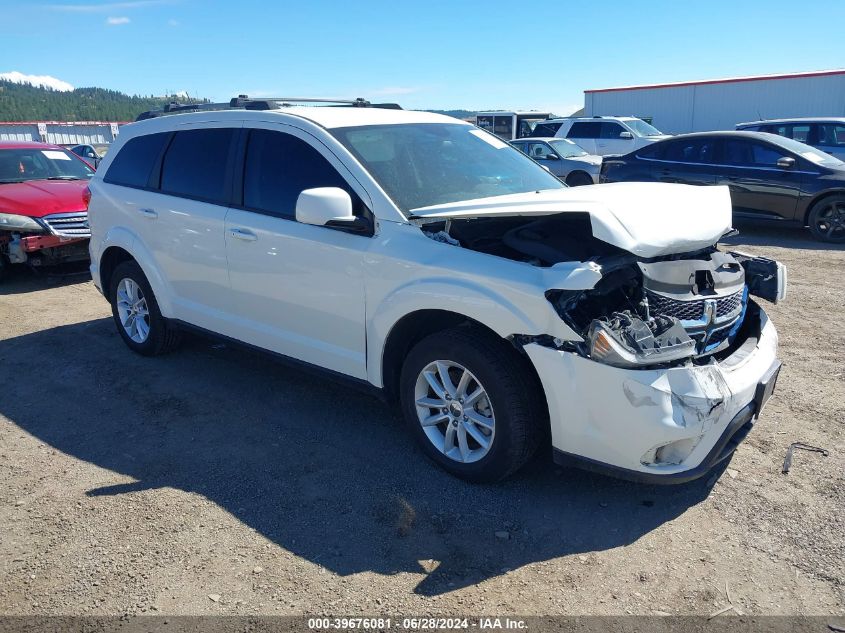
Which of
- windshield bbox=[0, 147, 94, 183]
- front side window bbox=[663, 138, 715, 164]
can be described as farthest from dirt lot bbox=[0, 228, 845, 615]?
front side window bbox=[663, 138, 715, 164]

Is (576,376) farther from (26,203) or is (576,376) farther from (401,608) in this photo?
(26,203)

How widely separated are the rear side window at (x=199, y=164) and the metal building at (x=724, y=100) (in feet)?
102

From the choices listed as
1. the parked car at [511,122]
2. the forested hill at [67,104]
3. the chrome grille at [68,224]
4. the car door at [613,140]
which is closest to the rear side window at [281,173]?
the chrome grille at [68,224]

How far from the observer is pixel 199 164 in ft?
16.3

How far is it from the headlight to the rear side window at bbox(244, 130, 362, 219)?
5081 mm

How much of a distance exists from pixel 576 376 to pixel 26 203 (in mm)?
7875

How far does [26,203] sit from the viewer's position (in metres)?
8.35

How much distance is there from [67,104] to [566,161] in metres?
125

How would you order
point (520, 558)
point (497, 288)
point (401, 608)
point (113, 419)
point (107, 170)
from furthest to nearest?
point (107, 170)
point (113, 419)
point (497, 288)
point (520, 558)
point (401, 608)

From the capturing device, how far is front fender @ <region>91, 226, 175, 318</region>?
5.27 meters

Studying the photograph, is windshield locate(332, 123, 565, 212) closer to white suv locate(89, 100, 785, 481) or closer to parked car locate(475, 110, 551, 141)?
white suv locate(89, 100, 785, 481)

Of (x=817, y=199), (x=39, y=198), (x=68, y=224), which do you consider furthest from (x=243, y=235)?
(x=817, y=199)

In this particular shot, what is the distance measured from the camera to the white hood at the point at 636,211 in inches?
130

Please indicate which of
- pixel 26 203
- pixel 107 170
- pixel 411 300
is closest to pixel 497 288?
pixel 411 300
